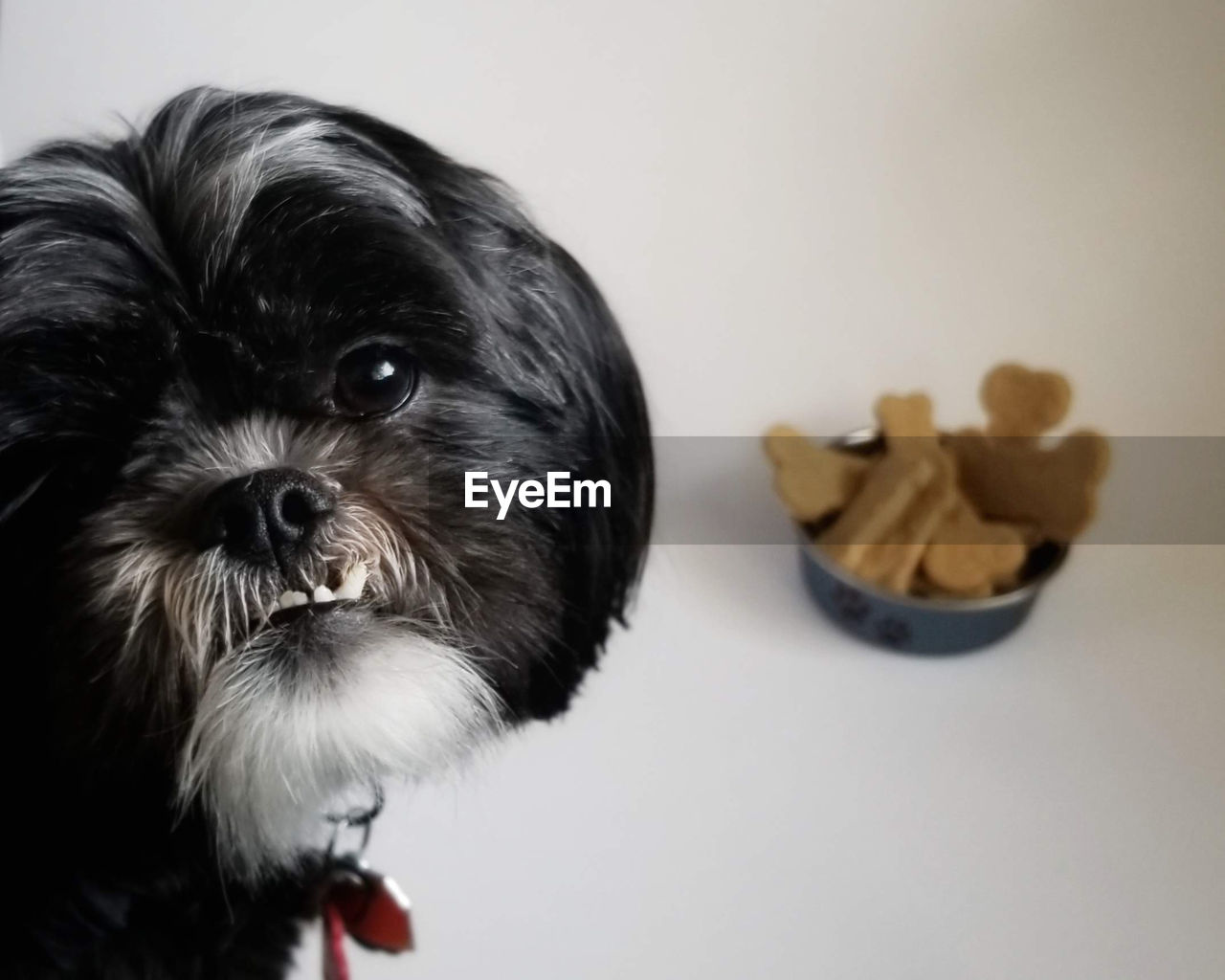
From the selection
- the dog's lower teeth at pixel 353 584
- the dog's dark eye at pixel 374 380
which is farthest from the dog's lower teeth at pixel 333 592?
the dog's dark eye at pixel 374 380

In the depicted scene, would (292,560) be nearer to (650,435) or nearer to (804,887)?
(650,435)

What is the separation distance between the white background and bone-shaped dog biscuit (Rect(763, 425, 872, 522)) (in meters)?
0.03

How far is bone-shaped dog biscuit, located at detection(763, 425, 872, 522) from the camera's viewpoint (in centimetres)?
91

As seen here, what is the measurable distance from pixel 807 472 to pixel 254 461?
1.60ft

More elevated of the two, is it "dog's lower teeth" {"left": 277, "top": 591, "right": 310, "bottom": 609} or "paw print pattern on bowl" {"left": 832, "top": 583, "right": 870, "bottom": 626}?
"dog's lower teeth" {"left": 277, "top": 591, "right": 310, "bottom": 609}

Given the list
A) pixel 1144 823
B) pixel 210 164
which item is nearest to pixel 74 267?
pixel 210 164

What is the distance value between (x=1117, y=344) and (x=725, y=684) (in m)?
0.46

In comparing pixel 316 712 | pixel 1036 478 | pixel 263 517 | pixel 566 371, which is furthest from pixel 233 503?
pixel 1036 478

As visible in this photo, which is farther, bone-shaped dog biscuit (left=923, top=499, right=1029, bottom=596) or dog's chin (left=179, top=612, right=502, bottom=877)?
bone-shaped dog biscuit (left=923, top=499, right=1029, bottom=596)

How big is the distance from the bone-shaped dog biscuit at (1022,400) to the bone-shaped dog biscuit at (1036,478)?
0.05 ft

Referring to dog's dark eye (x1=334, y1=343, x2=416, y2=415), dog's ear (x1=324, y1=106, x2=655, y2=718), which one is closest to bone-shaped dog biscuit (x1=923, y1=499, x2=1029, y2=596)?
dog's ear (x1=324, y1=106, x2=655, y2=718)

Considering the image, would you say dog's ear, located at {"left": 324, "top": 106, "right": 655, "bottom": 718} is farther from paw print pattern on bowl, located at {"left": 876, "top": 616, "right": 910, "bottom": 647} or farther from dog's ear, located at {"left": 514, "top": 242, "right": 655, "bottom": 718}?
paw print pattern on bowl, located at {"left": 876, "top": 616, "right": 910, "bottom": 647}

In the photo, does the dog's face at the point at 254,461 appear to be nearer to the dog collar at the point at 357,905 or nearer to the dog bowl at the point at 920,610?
the dog collar at the point at 357,905

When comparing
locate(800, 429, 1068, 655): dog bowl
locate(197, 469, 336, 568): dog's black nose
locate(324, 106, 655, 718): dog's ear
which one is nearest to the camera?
locate(197, 469, 336, 568): dog's black nose
